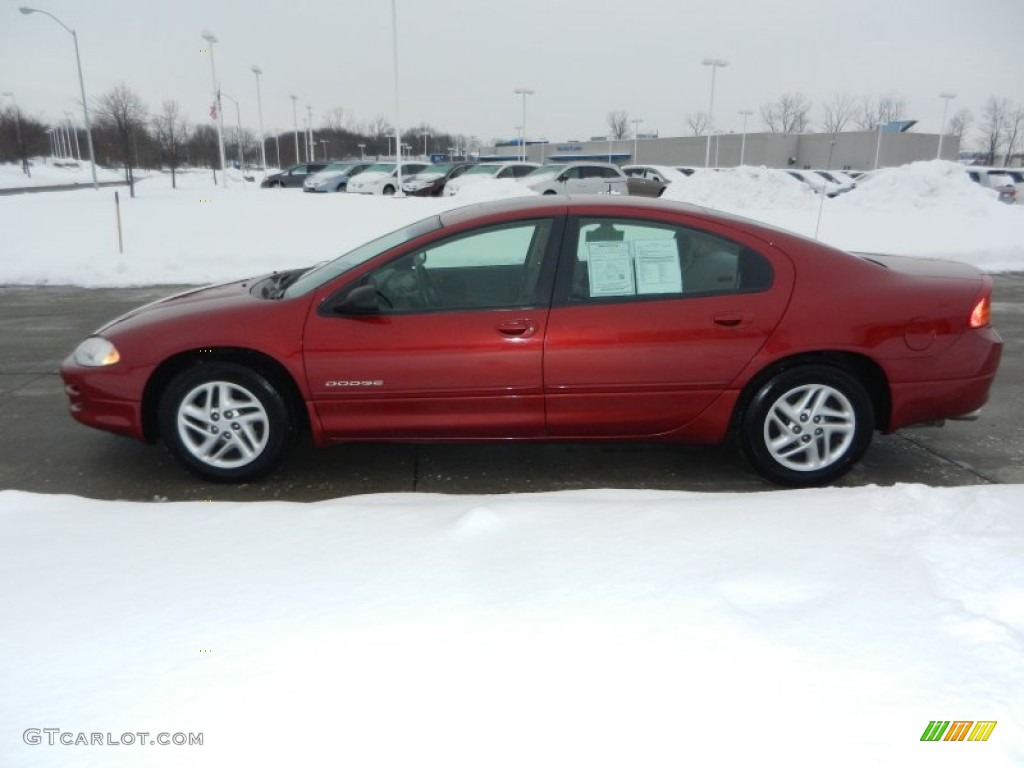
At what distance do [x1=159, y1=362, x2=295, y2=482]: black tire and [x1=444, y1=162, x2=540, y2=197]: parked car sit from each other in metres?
19.5

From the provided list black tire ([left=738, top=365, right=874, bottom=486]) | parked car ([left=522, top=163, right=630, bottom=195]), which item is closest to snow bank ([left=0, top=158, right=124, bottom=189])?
parked car ([left=522, top=163, right=630, bottom=195])

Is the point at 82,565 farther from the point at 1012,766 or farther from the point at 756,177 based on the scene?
the point at 756,177

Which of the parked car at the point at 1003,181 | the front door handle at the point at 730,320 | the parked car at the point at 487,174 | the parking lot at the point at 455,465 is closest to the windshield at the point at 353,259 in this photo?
the parking lot at the point at 455,465

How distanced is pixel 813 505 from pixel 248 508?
233 cm

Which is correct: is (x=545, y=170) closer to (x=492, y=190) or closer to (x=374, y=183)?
(x=492, y=190)

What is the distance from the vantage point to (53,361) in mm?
6574

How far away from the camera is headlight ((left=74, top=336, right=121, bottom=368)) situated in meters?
3.91

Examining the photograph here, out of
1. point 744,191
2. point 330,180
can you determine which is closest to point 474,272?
point 744,191

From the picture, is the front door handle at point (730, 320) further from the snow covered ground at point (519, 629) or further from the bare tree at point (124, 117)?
the bare tree at point (124, 117)

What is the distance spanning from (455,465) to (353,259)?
128 centimetres

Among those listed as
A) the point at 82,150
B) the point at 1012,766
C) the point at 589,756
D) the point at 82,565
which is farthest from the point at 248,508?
the point at 82,150

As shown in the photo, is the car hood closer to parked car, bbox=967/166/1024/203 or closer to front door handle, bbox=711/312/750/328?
front door handle, bbox=711/312/750/328

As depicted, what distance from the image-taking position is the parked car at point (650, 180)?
23572 millimetres

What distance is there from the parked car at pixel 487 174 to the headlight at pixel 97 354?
63.5 ft
